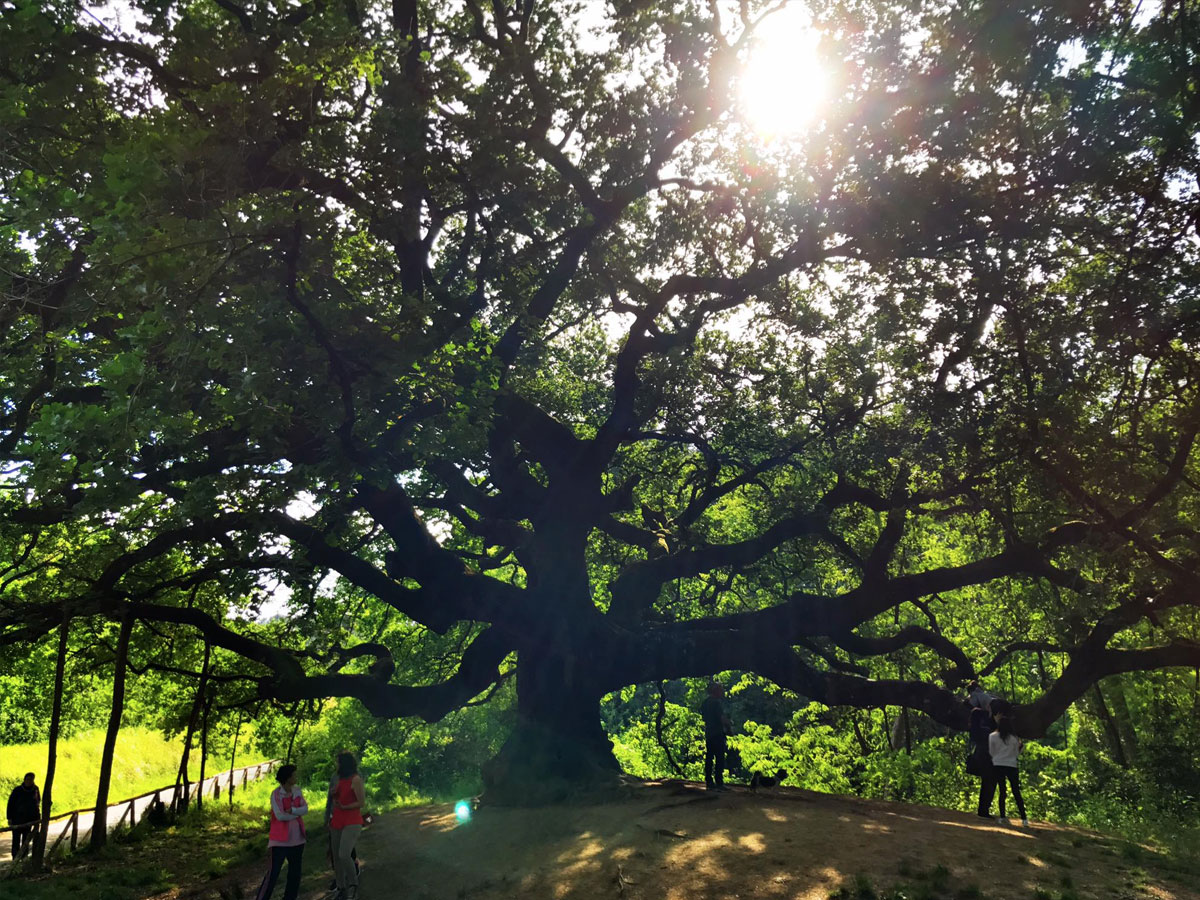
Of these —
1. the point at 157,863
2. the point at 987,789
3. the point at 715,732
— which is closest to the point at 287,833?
the point at 157,863

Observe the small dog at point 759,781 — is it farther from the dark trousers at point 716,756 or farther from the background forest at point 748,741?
the background forest at point 748,741

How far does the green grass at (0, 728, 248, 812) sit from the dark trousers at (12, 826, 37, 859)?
11.7 m

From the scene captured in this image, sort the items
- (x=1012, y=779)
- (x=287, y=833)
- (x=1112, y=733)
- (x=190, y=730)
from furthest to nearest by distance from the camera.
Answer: (x=1112, y=733), (x=190, y=730), (x=1012, y=779), (x=287, y=833)

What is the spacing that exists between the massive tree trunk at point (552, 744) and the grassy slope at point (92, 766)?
52.8ft

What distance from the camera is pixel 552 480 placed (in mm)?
16156

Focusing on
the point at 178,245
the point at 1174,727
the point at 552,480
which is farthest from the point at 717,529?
the point at 178,245

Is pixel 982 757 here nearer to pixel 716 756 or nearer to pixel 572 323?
pixel 716 756

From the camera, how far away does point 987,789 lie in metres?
12.6

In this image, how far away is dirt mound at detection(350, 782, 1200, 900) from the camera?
7781mm

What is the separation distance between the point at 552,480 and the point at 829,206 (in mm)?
7733

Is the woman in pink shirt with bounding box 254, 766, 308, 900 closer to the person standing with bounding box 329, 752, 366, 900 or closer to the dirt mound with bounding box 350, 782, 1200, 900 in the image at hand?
the person standing with bounding box 329, 752, 366, 900

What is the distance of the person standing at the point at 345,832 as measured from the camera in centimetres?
881

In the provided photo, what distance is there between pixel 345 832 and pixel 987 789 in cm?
1025

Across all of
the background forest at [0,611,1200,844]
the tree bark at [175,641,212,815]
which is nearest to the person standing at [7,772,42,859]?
the tree bark at [175,641,212,815]
